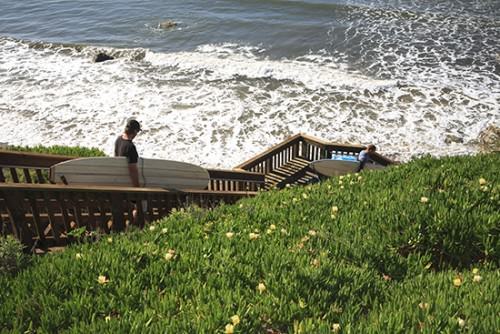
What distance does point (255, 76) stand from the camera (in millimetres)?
22547

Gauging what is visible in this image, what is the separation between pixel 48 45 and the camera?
92.4 feet

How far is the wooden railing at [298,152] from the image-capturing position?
1193cm

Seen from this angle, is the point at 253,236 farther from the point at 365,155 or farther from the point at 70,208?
the point at 365,155

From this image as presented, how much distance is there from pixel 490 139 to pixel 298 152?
284 inches

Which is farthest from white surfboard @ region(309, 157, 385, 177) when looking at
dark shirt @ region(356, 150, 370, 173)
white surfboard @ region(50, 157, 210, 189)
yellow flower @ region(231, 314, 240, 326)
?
yellow flower @ region(231, 314, 240, 326)

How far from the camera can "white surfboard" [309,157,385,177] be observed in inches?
459

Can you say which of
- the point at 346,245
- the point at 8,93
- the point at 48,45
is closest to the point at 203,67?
the point at 8,93

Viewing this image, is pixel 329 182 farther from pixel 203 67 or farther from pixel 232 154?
pixel 203 67

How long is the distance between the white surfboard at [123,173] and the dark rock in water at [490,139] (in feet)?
36.7

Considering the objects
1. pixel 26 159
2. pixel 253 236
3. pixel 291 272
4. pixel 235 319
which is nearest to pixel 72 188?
pixel 26 159

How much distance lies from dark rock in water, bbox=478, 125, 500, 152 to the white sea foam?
16.4 inches

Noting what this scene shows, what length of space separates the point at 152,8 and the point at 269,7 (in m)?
9.77

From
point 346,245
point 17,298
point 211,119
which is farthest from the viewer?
point 211,119

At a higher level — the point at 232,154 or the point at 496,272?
the point at 496,272
